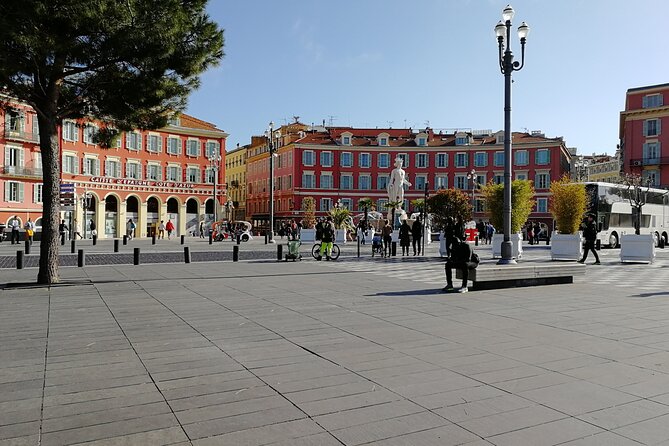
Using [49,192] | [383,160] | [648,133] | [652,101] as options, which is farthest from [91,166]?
[652,101]

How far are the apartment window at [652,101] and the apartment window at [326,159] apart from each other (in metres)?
37.6

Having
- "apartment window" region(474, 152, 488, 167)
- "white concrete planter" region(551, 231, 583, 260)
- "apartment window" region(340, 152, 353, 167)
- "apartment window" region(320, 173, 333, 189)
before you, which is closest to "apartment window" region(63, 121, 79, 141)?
"apartment window" region(320, 173, 333, 189)

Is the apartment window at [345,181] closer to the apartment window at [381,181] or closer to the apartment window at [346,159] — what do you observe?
the apartment window at [346,159]

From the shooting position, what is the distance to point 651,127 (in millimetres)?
63344

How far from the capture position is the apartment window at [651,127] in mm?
62781

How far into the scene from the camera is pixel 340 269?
1794cm

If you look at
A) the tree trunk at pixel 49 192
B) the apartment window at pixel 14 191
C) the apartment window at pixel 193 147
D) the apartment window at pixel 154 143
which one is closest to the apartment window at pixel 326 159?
the apartment window at pixel 193 147

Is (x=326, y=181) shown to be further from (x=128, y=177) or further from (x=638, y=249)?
(x=638, y=249)

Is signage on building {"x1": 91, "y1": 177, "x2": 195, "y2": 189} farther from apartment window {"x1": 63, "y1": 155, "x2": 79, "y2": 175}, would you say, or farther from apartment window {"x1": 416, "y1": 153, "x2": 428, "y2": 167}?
apartment window {"x1": 416, "y1": 153, "x2": 428, "y2": 167}

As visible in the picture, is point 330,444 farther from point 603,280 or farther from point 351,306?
point 603,280

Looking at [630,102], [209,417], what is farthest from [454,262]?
[630,102]

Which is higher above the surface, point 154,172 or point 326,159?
point 326,159

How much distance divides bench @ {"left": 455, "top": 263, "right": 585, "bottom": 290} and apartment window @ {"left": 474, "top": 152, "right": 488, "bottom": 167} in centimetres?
6334

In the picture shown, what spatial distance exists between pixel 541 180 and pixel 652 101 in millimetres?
15240
